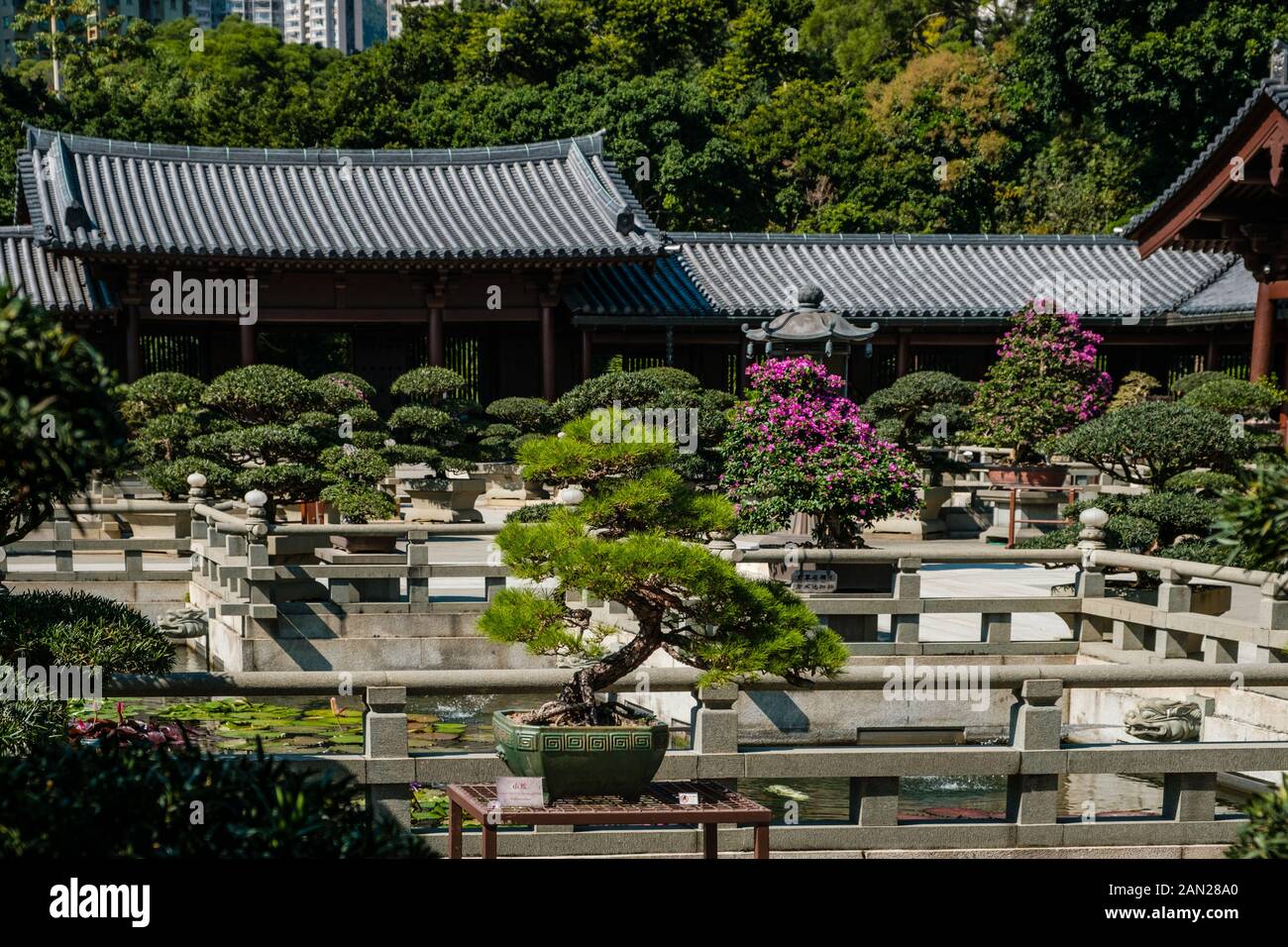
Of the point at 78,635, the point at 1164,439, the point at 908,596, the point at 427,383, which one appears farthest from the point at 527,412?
the point at 78,635

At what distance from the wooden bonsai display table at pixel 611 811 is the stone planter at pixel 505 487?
1573 cm

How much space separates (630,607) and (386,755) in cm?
142

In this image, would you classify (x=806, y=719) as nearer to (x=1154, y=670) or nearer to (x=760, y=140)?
(x=1154, y=670)

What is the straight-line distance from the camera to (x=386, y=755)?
23.2ft

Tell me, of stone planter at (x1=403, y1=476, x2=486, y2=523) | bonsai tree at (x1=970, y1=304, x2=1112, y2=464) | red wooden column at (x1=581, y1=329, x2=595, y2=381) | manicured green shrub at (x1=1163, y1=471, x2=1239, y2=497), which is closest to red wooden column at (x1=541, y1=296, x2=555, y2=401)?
red wooden column at (x1=581, y1=329, x2=595, y2=381)

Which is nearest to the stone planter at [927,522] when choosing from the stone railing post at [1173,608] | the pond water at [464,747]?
the stone railing post at [1173,608]

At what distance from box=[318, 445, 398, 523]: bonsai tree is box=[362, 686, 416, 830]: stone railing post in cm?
836

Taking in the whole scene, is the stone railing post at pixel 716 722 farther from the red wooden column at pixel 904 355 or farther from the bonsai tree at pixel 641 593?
the red wooden column at pixel 904 355

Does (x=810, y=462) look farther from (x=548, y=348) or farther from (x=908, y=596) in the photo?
(x=548, y=348)

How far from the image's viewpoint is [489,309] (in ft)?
84.5

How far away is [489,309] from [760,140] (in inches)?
595

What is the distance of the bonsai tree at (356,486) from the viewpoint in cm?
1532

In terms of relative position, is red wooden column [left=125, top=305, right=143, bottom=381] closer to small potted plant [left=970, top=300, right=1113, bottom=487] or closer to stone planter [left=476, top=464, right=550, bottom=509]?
stone planter [left=476, top=464, right=550, bottom=509]

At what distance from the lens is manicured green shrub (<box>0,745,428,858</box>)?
15.0 feet
